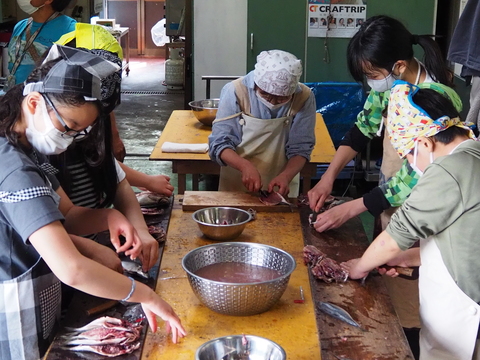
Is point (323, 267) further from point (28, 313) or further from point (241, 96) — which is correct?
point (241, 96)

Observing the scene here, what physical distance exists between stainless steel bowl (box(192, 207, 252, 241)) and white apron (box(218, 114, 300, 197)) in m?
0.75

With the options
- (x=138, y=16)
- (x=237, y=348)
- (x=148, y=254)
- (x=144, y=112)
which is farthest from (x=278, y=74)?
(x=138, y=16)

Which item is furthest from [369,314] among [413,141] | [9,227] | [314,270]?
[9,227]

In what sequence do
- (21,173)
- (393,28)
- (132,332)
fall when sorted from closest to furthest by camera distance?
(21,173) → (132,332) → (393,28)

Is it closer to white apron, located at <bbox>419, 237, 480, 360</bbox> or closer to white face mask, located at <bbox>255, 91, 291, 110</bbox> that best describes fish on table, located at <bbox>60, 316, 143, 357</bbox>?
white apron, located at <bbox>419, 237, 480, 360</bbox>

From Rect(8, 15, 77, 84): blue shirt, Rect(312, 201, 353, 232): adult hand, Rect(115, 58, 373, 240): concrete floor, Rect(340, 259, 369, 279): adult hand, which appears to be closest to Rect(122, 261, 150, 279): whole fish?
Rect(340, 259, 369, 279): adult hand

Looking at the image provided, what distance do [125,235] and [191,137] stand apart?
2523 millimetres

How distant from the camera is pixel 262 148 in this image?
3.44 meters

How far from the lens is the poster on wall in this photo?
22.6 feet

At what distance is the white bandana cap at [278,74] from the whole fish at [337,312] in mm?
1273

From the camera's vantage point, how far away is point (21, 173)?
164 cm

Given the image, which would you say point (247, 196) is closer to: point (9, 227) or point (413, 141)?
point (413, 141)

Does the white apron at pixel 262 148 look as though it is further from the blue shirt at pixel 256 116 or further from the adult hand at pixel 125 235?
the adult hand at pixel 125 235

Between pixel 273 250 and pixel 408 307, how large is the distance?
37.9 inches
